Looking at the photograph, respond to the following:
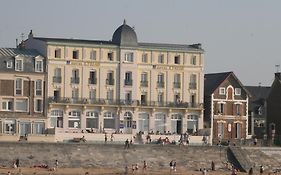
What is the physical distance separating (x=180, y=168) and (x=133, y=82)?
1574 cm

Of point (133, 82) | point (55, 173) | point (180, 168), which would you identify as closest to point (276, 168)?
point (180, 168)

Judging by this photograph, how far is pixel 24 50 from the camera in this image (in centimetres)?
10025

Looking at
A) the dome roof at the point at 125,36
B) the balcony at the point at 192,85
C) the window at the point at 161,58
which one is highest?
the dome roof at the point at 125,36

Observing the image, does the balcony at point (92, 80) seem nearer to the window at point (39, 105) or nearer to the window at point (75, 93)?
the window at point (75, 93)

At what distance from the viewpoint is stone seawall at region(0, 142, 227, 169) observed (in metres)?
83.9

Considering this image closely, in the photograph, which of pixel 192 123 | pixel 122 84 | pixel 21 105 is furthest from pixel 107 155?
pixel 192 123

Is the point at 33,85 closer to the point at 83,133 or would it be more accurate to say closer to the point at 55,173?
the point at 83,133

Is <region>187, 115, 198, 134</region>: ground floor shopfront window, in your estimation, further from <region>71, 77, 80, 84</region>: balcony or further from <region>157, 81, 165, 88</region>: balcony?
<region>71, 77, 80, 84</region>: balcony

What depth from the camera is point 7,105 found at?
95.5 m

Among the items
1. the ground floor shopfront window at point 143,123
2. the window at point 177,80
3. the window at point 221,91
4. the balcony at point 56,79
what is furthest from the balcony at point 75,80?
the window at point 221,91

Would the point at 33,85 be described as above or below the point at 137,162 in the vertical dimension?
above

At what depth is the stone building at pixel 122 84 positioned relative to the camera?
9806 centimetres

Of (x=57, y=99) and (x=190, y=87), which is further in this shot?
(x=190, y=87)

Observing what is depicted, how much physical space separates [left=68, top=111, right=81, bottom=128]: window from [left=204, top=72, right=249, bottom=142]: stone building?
1484 cm
